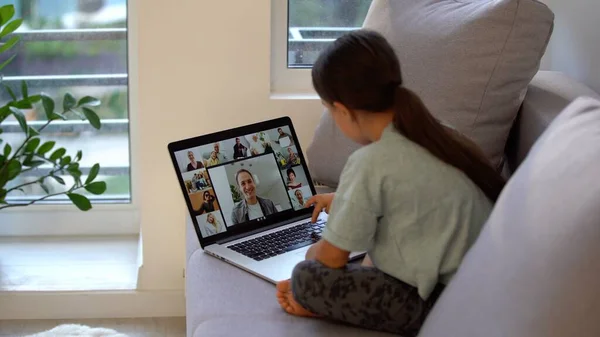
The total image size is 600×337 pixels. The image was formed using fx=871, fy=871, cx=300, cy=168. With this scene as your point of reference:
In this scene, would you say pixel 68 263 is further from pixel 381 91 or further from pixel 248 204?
pixel 381 91

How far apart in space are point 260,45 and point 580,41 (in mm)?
834

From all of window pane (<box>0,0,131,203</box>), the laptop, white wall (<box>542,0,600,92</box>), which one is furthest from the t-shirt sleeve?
window pane (<box>0,0,131,203</box>)

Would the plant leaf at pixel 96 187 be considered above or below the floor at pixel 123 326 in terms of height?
above

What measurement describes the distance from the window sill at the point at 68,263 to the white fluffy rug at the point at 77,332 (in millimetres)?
143

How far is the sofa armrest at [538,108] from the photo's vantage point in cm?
184

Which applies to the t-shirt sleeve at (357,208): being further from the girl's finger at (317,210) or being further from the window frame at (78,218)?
the window frame at (78,218)

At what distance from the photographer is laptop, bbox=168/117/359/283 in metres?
1.84

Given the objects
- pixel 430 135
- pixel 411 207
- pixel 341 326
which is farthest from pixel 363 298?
pixel 430 135

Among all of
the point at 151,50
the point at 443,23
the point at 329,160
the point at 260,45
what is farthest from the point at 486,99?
the point at 151,50

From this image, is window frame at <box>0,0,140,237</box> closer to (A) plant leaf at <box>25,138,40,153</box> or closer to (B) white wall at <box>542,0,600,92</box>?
(A) plant leaf at <box>25,138,40,153</box>

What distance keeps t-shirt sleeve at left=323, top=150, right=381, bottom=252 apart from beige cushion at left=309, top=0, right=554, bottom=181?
0.56 metres

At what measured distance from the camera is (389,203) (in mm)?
1420

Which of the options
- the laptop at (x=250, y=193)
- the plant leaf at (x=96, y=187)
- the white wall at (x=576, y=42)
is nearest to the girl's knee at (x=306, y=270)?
the laptop at (x=250, y=193)

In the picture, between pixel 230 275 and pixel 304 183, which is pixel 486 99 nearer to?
pixel 304 183
